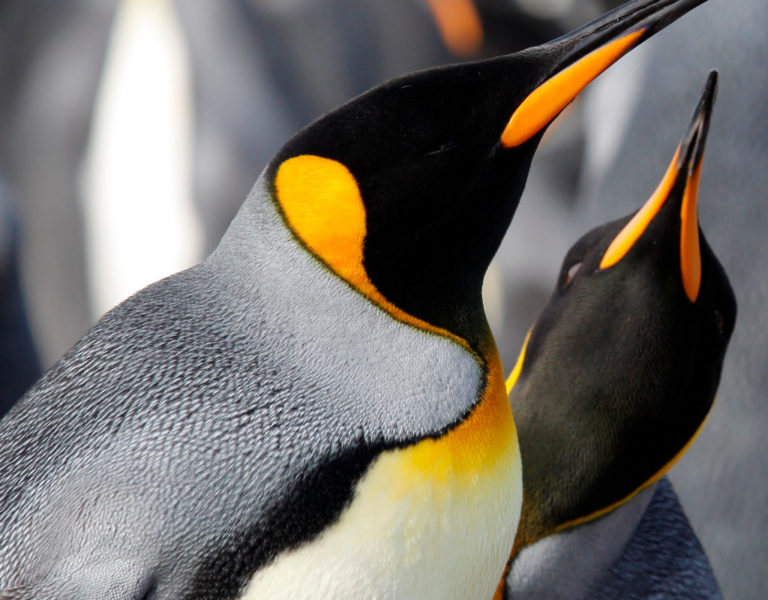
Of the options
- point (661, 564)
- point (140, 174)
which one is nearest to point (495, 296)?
point (140, 174)

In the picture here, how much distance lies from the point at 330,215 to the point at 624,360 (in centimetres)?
39

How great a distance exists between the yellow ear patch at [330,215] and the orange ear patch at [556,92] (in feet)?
0.43

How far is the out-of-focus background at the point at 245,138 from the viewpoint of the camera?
5.97 ft

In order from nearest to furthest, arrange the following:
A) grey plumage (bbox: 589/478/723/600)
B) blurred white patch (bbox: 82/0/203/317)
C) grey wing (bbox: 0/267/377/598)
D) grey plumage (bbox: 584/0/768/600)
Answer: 1. grey wing (bbox: 0/267/377/598)
2. grey plumage (bbox: 589/478/723/600)
3. grey plumage (bbox: 584/0/768/600)
4. blurred white patch (bbox: 82/0/203/317)

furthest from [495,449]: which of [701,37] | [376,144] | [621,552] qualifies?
[701,37]

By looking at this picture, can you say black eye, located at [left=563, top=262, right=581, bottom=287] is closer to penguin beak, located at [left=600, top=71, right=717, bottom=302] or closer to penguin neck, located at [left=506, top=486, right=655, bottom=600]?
penguin beak, located at [left=600, top=71, right=717, bottom=302]

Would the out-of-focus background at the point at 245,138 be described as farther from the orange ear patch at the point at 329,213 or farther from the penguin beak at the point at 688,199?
the orange ear patch at the point at 329,213

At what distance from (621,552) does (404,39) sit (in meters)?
2.16

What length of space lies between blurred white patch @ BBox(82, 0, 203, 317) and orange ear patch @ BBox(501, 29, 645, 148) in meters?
1.74

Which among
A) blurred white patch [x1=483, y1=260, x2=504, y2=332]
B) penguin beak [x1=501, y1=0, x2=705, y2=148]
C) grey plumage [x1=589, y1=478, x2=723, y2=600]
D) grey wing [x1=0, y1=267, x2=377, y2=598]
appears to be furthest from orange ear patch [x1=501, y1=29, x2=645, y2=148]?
blurred white patch [x1=483, y1=260, x2=504, y2=332]

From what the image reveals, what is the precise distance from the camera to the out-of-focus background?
5.97ft

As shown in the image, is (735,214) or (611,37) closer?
(611,37)

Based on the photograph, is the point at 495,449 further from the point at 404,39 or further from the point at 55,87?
the point at 404,39

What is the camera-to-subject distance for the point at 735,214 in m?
1.78
